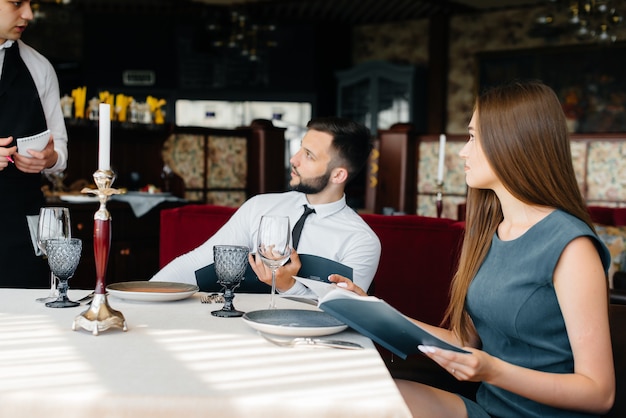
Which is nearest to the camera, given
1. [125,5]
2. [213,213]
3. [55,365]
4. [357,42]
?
[55,365]

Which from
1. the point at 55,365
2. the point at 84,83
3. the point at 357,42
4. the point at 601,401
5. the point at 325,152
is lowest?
the point at 601,401

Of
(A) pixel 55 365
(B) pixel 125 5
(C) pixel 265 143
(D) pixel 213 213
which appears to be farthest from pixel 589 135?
(B) pixel 125 5

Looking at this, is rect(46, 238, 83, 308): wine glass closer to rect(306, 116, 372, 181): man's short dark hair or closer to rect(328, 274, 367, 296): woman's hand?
rect(328, 274, 367, 296): woman's hand

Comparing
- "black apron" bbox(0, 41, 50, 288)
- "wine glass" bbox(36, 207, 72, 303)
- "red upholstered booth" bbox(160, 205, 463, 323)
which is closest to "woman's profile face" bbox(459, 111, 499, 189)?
"wine glass" bbox(36, 207, 72, 303)

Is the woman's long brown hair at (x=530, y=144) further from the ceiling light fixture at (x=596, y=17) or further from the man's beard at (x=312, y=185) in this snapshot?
the ceiling light fixture at (x=596, y=17)

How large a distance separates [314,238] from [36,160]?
936 millimetres

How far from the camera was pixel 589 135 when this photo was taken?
6566mm

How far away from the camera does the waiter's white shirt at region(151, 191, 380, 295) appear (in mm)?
2332

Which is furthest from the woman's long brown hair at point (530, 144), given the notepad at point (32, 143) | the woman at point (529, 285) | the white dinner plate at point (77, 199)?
the white dinner plate at point (77, 199)

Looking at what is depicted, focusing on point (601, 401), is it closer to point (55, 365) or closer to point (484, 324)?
point (484, 324)

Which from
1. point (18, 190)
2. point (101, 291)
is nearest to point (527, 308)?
point (101, 291)

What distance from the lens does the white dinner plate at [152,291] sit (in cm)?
172

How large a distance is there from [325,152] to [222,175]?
4378mm

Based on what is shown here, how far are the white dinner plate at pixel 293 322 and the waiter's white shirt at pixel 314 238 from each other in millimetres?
715
